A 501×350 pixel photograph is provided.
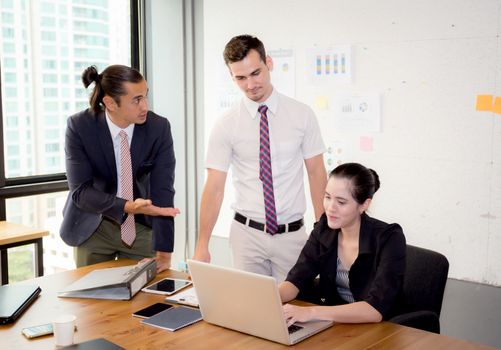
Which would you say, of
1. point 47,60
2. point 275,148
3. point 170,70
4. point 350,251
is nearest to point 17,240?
point 47,60

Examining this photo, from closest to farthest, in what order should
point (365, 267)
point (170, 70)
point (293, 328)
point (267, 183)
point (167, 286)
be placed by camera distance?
point (293, 328) < point (365, 267) < point (167, 286) < point (267, 183) < point (170, 70)

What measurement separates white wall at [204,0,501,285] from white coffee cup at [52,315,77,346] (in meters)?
2.23

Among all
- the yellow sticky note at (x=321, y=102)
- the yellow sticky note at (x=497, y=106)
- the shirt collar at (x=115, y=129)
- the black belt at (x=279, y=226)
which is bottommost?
the black belt at (x=279, y=226)

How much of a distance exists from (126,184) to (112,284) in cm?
60

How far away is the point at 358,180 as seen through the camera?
2.25 metres

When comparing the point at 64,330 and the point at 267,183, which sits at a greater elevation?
the point at 267,183

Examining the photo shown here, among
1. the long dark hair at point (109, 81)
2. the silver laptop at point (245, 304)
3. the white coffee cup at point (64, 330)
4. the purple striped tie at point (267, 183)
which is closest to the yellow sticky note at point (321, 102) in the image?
the purple striped tie at point (267, 183)

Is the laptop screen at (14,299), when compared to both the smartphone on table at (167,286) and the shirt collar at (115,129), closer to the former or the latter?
the smartphone on table at (167,286)

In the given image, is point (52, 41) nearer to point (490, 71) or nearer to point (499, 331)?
point (490, 71)

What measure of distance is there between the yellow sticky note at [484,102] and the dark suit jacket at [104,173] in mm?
1618

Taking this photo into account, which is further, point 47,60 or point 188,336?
point 47,60

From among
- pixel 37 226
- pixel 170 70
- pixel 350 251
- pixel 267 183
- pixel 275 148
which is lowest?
pixel 37 226

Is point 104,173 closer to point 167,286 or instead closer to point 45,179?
point 167,286

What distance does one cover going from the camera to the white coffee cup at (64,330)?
1.74m
